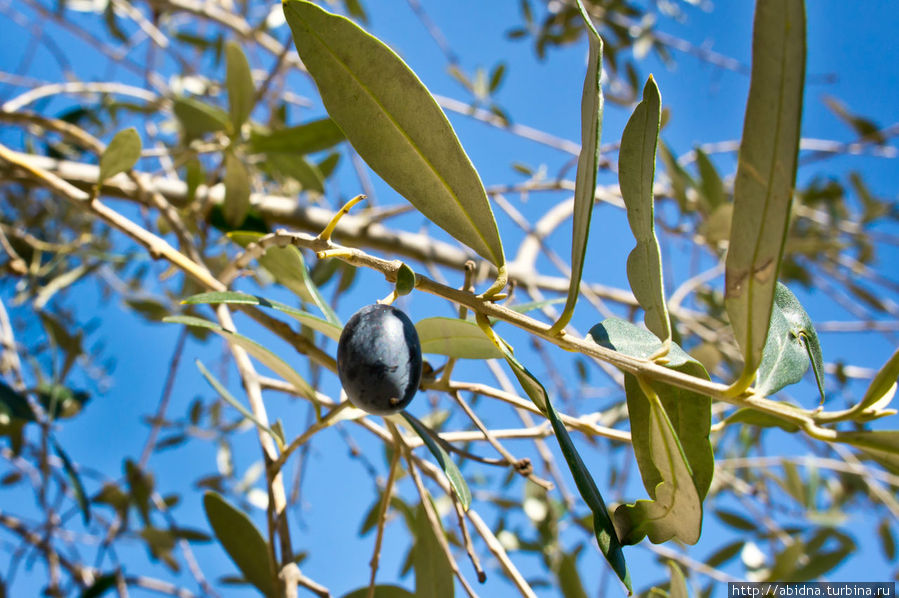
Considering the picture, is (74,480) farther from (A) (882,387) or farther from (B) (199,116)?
(A) (882,387)

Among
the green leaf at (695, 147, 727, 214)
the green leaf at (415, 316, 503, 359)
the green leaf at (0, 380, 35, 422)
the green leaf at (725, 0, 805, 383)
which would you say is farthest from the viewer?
the green leaf at (695, 147, 727, 214)

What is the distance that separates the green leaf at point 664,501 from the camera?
1.61 feet

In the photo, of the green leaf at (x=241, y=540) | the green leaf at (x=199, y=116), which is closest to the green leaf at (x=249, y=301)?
the green leaf at (x=241, y=540)

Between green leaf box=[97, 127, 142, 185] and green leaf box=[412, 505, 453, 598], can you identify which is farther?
green leaf box=[97, 127, 142, 185]

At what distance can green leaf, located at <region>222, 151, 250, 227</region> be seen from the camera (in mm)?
1077

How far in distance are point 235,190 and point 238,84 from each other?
0.59ft

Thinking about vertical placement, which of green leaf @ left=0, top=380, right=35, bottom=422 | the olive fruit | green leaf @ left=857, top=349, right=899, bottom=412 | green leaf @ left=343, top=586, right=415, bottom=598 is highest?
green leaf @ left=0, top=380, right=35, bottom=422

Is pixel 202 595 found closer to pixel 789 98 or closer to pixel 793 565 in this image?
pixel 793 565

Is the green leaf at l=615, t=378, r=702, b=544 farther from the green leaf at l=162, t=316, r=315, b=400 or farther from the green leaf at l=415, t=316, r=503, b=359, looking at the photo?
the green leaf at l=162, t=316, r=315, b=400

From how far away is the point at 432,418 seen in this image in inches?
73.6

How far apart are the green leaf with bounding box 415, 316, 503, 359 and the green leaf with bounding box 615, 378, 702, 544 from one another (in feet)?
0.46

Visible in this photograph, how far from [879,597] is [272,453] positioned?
0.75m

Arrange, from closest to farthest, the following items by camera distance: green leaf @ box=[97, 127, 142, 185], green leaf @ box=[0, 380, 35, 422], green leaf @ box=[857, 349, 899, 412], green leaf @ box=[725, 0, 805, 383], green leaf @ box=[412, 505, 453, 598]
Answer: green leaf @ box=[725, 0, 805, 383] < green leaf @ box=[857, 349, 899, 412] < green leaf @ box=[412, 505, 453, 598] < green leaf @ box=[97, 127, 142, 185] < green leaf @ box=[0, 380, 35, 422]

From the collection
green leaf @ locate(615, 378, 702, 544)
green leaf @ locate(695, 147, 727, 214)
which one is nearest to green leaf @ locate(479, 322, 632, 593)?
green leaf @ locate(615, 378, 702, 544)
